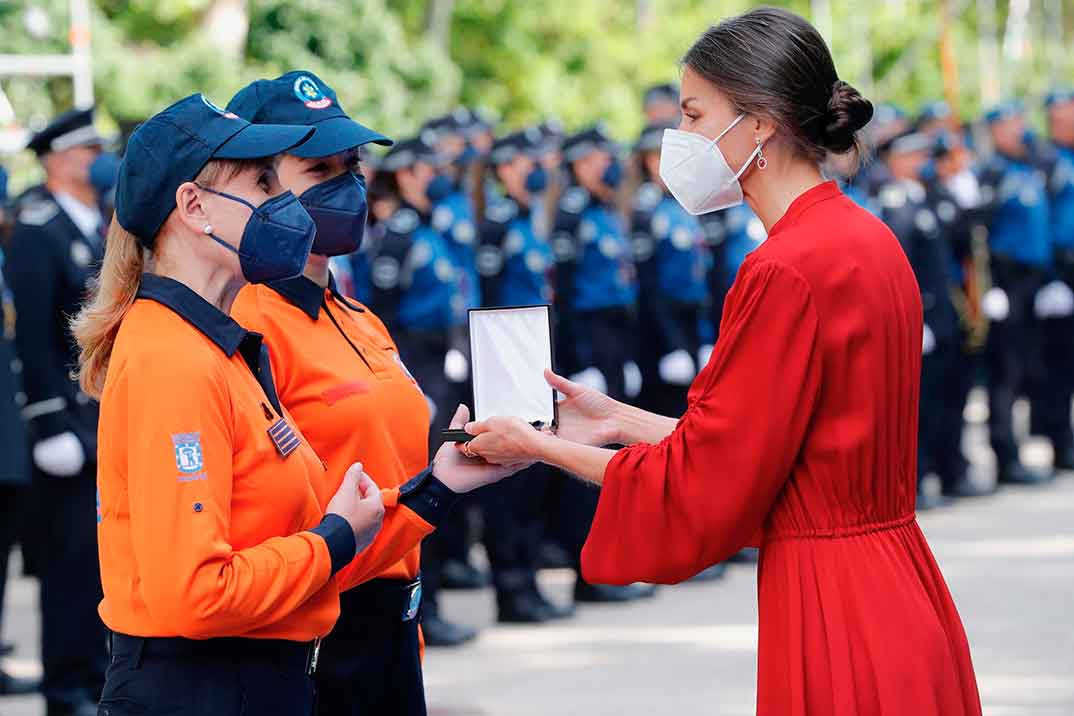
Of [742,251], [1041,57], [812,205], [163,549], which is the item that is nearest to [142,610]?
[163,549]

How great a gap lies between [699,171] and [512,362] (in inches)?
22.4

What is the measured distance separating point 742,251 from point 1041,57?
3327cm

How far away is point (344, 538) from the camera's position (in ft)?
10.4

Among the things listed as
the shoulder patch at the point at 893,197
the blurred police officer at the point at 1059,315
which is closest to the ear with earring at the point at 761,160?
the shoulder patch at the point at 893,197

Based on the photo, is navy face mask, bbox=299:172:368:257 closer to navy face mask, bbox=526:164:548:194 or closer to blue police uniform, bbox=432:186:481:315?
blue police uniform, bbox=432:186:481:315

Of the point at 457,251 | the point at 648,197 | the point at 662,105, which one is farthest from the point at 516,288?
the point at 662,105

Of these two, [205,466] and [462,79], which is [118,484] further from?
[462,79]

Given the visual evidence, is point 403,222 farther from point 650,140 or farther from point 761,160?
point 761,160

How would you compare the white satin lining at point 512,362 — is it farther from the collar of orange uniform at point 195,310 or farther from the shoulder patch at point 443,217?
the shoulder patch at point 443,217

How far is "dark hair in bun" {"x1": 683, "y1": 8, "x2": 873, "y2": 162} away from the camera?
3225 millimetres

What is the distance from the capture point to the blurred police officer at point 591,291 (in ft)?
31.1

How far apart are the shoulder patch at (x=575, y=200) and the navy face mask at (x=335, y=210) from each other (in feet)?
18.8

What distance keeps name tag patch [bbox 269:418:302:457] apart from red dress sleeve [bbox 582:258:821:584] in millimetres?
608

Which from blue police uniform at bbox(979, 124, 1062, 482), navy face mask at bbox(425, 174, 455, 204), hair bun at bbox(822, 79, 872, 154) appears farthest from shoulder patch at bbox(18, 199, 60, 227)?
blue police uniform at bbox(979, 124, 1062, 482)
